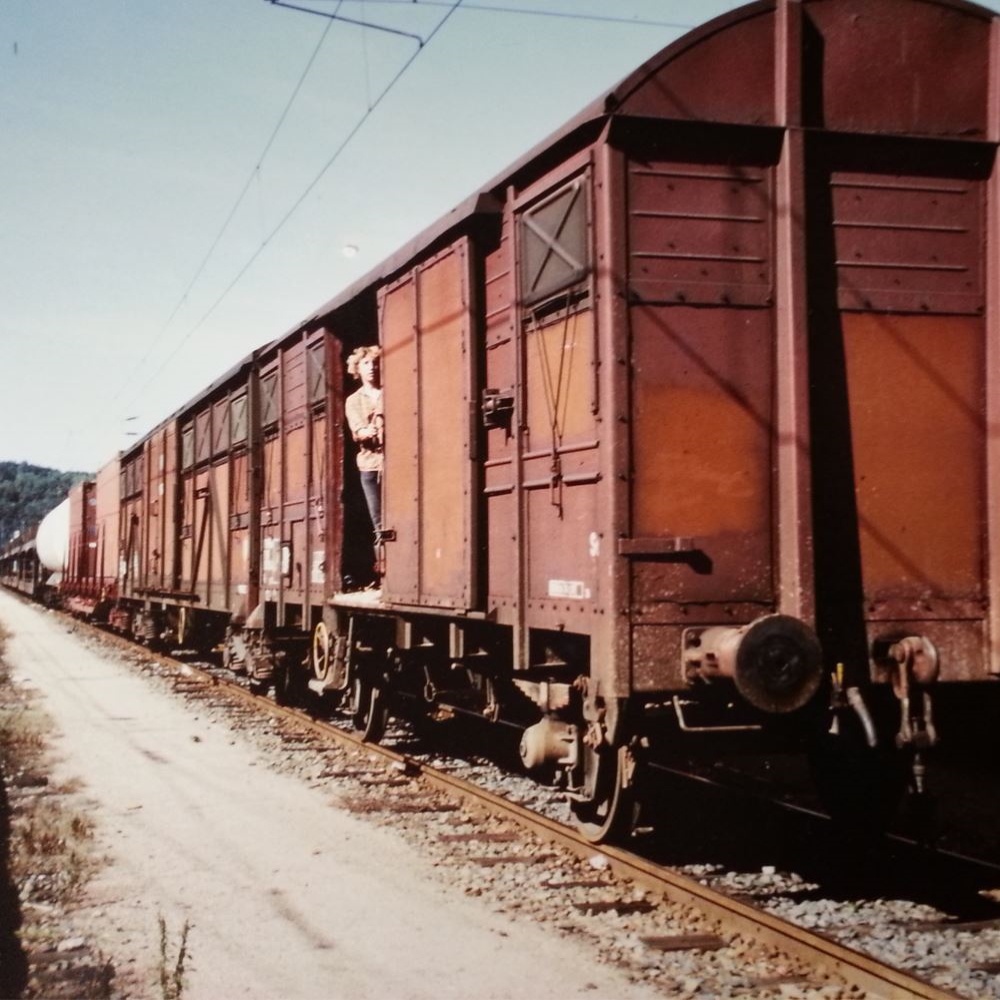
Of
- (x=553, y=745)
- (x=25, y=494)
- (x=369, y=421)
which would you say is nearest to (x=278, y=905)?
(x=553, y=745)

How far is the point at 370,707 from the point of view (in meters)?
10.6

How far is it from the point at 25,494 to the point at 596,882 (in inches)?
6311

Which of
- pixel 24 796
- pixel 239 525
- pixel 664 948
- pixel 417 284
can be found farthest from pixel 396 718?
pixel 664 948

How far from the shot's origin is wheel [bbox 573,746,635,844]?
6.43m

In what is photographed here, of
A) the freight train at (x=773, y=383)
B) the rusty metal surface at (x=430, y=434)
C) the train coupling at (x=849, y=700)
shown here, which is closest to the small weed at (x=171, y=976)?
the freight train at (x=773, y=383)

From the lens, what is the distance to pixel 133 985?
471 cm

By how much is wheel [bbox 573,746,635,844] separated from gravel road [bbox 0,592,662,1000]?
1.00 meters

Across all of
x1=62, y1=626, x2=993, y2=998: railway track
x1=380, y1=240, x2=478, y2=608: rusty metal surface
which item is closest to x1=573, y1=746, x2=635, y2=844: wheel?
x1=62, y1=626, x2=993, y2=998: railway track

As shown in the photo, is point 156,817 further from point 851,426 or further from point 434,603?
point 851,426

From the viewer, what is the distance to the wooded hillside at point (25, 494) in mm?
143375

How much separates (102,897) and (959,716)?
182 inches

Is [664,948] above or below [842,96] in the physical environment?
below

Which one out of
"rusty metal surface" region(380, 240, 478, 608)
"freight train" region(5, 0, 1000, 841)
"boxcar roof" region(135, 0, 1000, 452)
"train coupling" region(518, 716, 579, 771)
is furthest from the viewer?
"rusty metal surface" region(380, 240, 478, 608)

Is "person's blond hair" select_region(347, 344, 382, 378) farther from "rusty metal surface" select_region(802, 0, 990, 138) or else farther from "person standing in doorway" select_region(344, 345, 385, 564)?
"rusty metal surface" select_region(802, 0, 990, 138)
